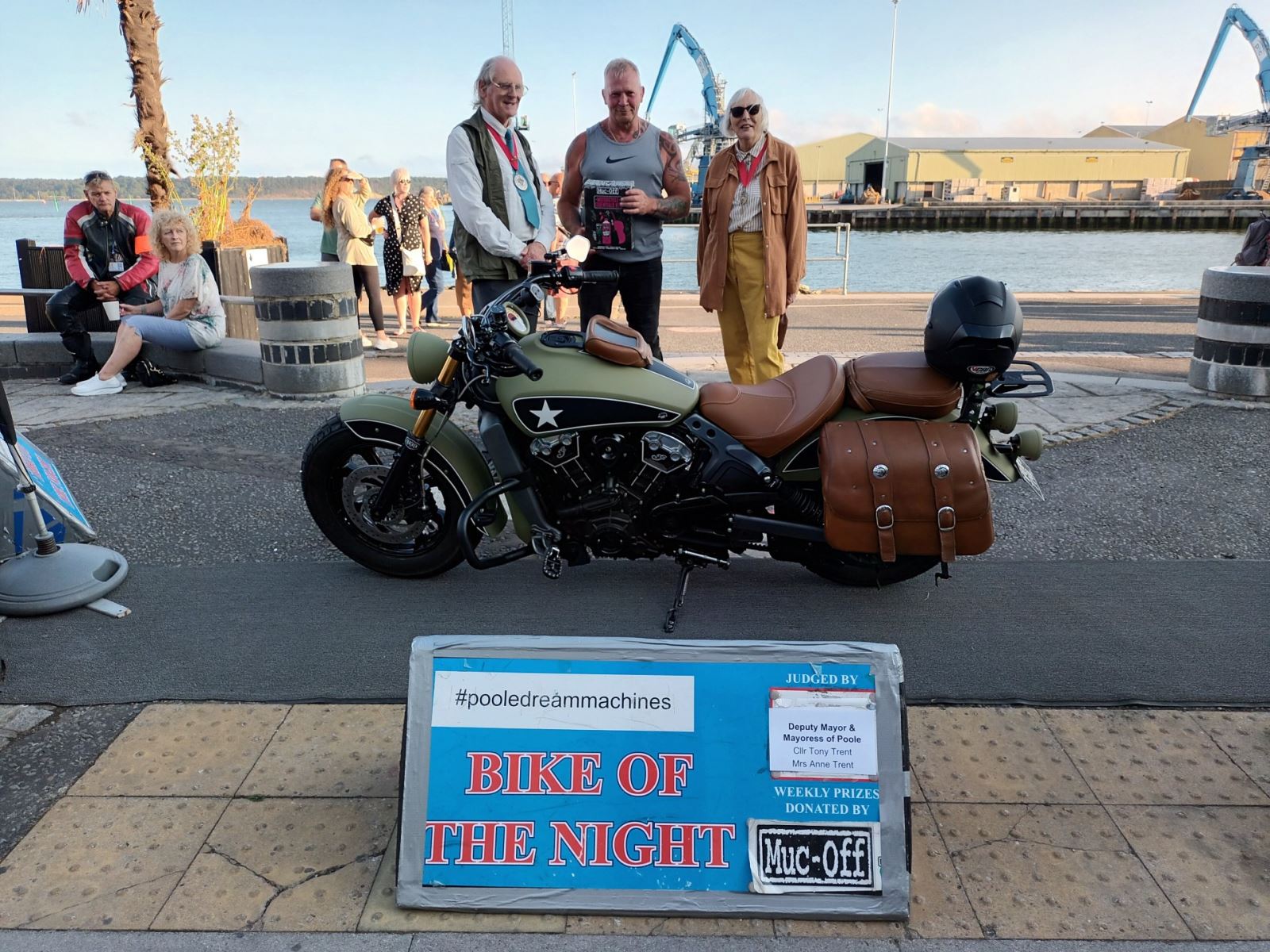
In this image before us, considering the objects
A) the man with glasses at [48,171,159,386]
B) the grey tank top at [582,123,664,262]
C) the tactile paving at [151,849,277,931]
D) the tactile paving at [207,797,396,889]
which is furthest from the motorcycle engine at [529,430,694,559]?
the man with glasses at [48,171,159,386]

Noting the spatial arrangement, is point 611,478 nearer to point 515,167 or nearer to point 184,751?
point 184,751

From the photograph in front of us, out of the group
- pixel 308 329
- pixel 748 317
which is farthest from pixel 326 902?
pixel 308 329

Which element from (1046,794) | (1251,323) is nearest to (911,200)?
(1251,323)

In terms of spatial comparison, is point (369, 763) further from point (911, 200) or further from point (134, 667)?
point (911, 200)

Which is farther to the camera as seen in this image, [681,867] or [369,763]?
[369,763]

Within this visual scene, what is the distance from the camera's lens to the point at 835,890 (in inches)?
81.2

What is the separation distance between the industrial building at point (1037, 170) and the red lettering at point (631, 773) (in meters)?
87.3

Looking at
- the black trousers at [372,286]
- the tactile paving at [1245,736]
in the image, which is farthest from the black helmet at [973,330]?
the black trousers at [372,286]

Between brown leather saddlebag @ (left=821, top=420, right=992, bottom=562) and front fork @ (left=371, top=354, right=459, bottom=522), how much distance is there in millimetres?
1465

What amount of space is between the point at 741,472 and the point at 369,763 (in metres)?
1.59

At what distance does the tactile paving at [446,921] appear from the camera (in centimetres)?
208

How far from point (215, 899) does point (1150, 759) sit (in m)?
2.56

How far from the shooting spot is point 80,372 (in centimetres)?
816

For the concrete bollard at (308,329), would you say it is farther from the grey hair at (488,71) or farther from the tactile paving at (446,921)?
the tactile paving at (446,921)
